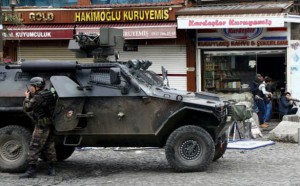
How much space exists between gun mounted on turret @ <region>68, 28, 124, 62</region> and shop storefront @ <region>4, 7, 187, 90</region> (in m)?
8.52

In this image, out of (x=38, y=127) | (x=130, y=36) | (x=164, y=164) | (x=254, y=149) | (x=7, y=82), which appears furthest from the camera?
(x=130, y=36)

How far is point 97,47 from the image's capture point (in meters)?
11.9

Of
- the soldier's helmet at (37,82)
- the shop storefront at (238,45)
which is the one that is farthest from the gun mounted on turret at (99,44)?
the shop storefront at (238,45)

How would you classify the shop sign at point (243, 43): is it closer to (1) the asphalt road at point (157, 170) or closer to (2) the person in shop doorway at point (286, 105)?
(2) the person in shop doorway at point (286, 105)

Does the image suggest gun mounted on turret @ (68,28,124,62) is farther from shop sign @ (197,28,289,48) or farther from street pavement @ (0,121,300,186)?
shop sign @ (197,28,289,48)

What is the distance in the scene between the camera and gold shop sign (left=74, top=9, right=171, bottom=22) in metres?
20.9

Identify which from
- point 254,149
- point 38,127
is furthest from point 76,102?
point 254,149

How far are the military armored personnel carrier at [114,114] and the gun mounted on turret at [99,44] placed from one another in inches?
27.6

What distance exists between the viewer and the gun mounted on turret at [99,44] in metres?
11.8

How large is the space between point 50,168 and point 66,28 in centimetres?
1172

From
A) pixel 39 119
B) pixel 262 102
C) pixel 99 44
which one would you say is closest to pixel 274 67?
pixel 262 102

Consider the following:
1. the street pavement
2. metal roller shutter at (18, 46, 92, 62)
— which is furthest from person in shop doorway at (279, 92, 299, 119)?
metal roller shutter at (18, 46, 92, 62)

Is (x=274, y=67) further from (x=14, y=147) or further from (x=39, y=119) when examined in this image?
(x=39, y=119)

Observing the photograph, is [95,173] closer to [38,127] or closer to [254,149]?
[38,127]
